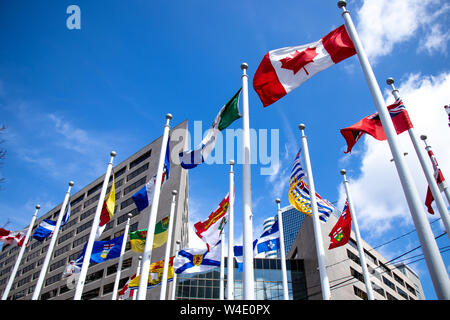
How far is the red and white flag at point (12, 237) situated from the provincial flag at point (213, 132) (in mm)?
14321

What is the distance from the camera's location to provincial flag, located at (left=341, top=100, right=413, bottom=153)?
10.6 metres

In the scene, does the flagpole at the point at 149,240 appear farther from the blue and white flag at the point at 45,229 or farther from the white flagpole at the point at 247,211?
the blue and white flag at the point at 45,229

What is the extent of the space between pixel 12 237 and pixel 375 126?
2251 cm

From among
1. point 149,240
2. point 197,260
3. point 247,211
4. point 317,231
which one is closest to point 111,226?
point 197,260

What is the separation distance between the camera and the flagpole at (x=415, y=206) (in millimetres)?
5547

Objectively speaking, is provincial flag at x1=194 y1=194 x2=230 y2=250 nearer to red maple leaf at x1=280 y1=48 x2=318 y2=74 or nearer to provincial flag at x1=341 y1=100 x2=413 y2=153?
provincial flag at x1=341 y1=100 x2=413 y2=153

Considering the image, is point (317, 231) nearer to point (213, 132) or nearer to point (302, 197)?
point (302, 197)

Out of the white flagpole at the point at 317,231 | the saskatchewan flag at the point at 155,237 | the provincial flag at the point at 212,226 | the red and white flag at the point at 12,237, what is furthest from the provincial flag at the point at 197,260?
the red and white flag at the point at 12,237

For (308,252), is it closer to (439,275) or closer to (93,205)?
(439,275)

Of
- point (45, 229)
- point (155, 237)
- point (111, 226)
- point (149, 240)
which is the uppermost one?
point (111, 226)

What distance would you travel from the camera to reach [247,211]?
A: 904 centimetres

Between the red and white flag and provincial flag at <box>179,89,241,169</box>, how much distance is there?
14.3m

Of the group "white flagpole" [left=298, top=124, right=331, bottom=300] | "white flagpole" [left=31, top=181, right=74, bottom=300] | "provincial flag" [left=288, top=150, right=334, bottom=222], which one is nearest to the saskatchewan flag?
"white flagpole" [left=31, top=181, right=74, bottom=300]
